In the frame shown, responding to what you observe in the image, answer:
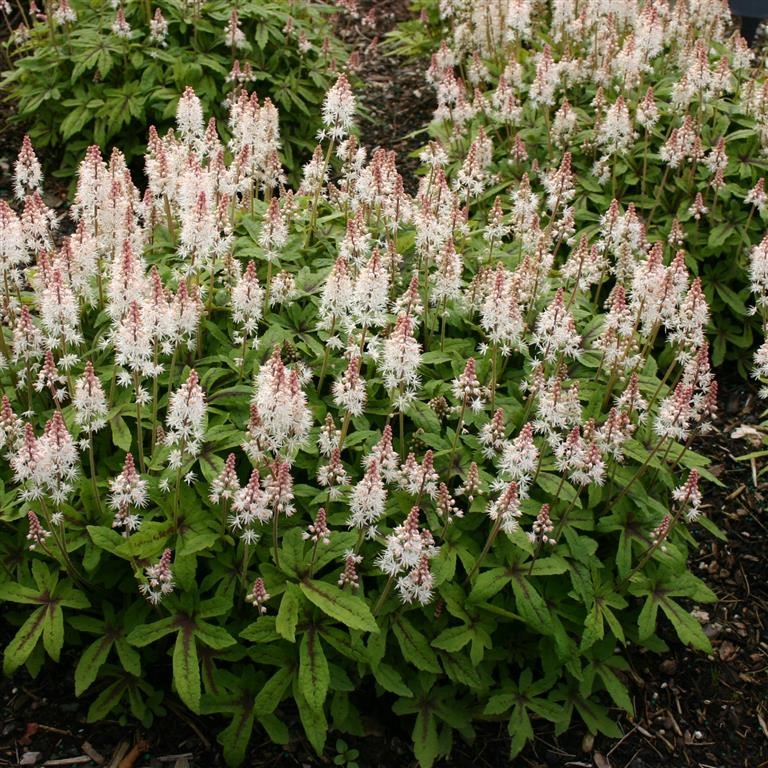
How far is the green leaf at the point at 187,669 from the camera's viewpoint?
4062 millimetres

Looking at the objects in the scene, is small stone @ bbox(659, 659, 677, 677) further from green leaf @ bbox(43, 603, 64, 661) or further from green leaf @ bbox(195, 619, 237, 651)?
green leaf @ bbox(43, 603, 64, 661)

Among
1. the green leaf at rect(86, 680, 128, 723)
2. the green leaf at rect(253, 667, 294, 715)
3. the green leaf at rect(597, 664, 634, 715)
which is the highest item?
the green leaf at rect(253, 667, 294, 715)

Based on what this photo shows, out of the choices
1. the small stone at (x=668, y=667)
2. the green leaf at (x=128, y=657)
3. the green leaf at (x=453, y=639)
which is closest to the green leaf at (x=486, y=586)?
the green leaf at (x=453, y=639)

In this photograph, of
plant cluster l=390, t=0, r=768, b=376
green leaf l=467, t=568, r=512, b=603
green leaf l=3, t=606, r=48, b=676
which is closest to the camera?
green leaf l=3, t=606, r=48, b=676

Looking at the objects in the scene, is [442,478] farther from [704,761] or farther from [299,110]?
[299,110]

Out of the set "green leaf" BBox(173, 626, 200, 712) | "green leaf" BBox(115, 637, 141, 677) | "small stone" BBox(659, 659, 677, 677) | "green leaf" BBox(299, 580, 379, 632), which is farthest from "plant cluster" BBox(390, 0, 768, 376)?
"green leaf" BBox(115, 637, 141, 677)

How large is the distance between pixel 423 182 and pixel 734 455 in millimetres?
3101

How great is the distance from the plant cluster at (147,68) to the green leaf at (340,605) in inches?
209

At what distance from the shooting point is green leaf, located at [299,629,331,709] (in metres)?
4.08

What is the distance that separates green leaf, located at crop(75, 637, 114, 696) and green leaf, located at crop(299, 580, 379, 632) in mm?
→ 996

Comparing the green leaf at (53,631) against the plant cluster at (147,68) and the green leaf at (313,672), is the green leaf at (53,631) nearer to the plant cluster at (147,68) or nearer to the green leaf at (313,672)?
the green leaf at (313,672)

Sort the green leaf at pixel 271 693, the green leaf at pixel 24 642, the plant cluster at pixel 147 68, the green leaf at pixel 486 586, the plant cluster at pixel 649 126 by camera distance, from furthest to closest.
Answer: the plant cluster at pixel 147 68, the plant cluster at pixel 649 126, the green leaf at pixel 486 586, the green leaf at pixel 271 693, the green leaf at pixel 24 642

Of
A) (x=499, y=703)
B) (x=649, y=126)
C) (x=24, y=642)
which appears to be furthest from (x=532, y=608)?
(x=649, y=126)

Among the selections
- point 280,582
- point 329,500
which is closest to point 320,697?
point 280,582
